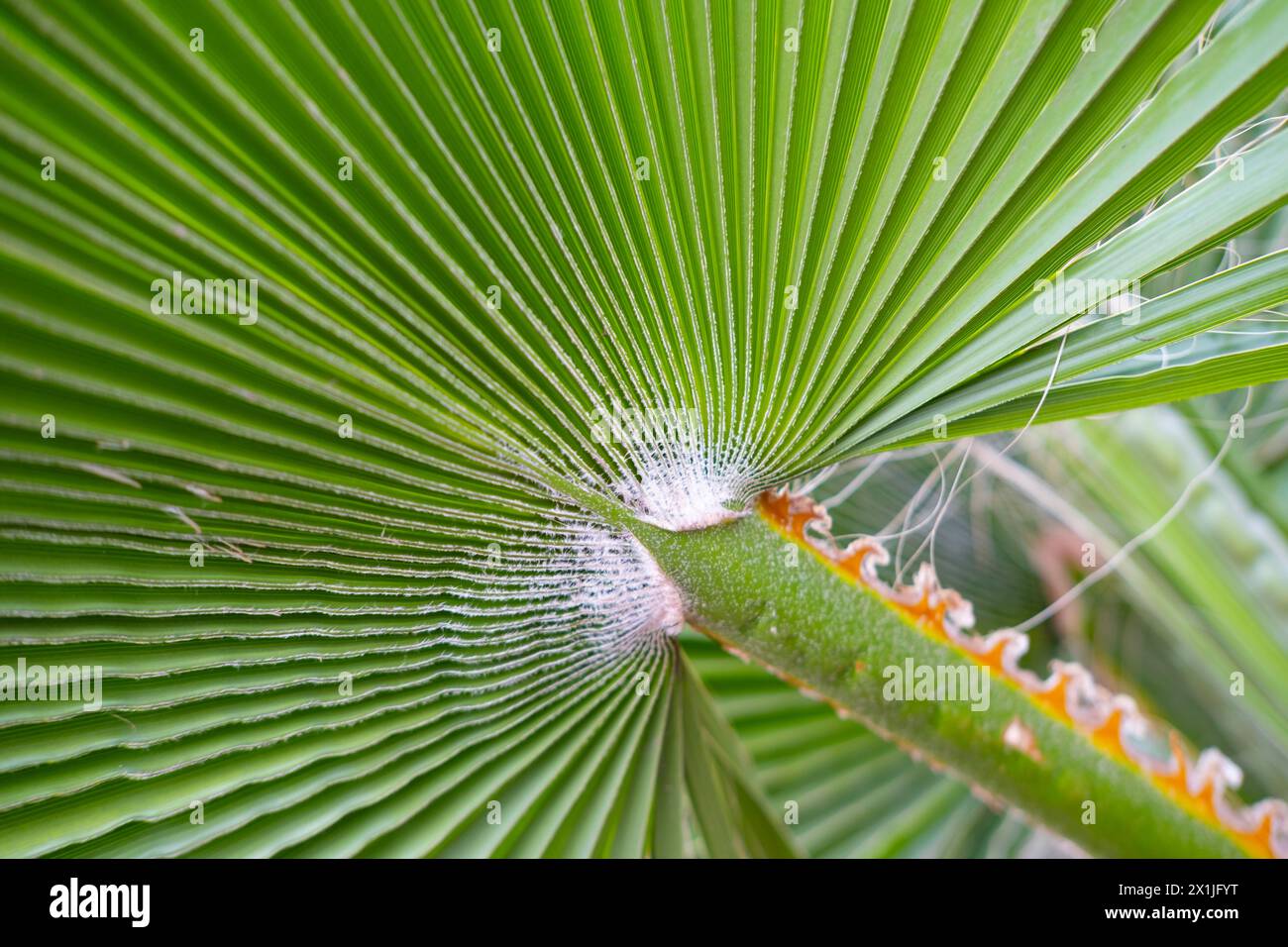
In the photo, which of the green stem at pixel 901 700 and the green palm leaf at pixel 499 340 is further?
the green stem at pixel 901 700

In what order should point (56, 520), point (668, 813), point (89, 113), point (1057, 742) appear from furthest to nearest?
point (668, 813) → point (1057, 742) → point (56, 520) → point (89, 113)

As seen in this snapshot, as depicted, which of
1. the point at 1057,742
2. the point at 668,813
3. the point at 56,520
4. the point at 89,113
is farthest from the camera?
the point at 668,813

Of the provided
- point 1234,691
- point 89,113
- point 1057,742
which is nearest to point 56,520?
point 89,113

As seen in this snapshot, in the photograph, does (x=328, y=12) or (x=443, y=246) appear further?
(x=443, y=246)

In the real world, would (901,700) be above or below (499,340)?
Answer: below

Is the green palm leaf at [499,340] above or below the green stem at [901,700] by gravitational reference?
above

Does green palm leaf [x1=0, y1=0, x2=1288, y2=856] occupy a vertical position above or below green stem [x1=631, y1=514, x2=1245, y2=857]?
above

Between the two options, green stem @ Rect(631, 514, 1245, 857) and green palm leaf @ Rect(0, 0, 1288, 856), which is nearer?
green palm leaf @ Rect(0, 0, 1288, 856)

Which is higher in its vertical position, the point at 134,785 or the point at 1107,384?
the point at 1107,384
